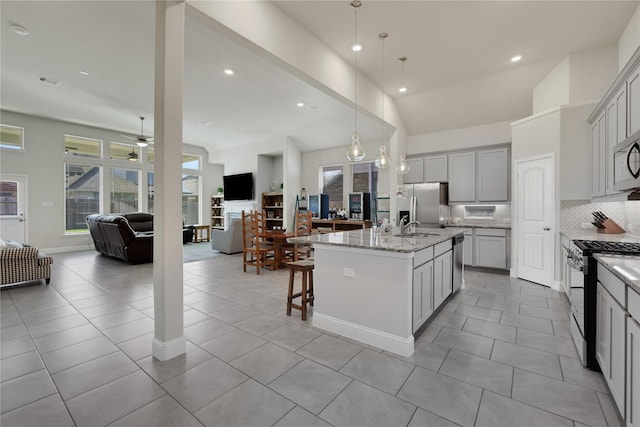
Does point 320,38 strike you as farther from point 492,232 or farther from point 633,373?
point 492,232

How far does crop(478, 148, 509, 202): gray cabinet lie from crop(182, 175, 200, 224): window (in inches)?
367

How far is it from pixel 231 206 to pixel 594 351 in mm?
9551

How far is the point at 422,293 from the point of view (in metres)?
2.70

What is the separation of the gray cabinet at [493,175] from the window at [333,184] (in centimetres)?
364

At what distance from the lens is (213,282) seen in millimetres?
4574

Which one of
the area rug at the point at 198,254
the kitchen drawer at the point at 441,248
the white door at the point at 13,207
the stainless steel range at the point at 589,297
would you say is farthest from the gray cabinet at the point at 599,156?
the white door at the point at 13,207

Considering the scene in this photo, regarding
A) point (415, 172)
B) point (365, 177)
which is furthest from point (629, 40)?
point (365, 177)

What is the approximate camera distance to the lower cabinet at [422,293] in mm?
2535

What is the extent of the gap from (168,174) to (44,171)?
25.4ft

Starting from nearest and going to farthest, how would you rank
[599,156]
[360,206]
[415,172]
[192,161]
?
[599,156] → [415,172] → [360,206] → [192,161]

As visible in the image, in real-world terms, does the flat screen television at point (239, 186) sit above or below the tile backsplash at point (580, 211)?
above

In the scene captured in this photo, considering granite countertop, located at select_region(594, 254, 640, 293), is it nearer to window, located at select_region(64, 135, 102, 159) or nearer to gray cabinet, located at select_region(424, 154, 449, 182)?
gray cabinet, located at select_region(424, 154, 449, 182)

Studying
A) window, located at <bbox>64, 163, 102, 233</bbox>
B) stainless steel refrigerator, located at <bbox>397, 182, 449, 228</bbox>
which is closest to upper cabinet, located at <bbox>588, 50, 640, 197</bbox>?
stainless steel refrigerator, located at <bbox>397, 182, 449, 228</bbox>

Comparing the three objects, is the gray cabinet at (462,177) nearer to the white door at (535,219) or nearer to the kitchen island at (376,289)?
the white door at (535,219)
